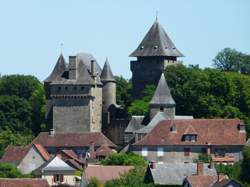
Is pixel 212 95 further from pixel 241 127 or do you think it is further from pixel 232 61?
pixel 232 61

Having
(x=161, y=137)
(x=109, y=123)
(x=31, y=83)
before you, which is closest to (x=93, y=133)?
(x=109, y=123)

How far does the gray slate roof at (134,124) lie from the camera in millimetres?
118312

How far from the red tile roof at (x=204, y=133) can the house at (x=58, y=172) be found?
523 centimetres

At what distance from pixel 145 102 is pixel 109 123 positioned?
3054mm

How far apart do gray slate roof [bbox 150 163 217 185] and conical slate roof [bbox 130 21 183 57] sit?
34.0 meters

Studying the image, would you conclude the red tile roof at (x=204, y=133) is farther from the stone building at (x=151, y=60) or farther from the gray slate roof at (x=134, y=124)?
the stone building at (x=151, y=60)

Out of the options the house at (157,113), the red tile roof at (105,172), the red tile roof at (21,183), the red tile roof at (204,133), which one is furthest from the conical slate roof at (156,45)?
the red tile roof at (21,183)

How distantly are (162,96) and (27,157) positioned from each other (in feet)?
33.8

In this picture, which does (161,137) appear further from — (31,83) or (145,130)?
(31,83)

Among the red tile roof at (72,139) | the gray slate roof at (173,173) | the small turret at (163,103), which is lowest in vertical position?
the gray slate roof at (173,173)

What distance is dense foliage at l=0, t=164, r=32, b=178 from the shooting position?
342ft

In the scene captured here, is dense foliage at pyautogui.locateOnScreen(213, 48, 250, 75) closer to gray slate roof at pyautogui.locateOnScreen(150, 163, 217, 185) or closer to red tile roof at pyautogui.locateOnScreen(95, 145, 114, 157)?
red tile roof at pyautogui.locateOnScreen(95, 145, 114, 157)

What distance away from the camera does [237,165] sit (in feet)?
322

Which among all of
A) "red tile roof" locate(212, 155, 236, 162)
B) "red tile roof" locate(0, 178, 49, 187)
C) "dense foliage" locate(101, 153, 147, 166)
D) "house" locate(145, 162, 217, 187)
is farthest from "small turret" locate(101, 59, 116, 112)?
"red tile roof" locate(0, 178, 49, 187)
